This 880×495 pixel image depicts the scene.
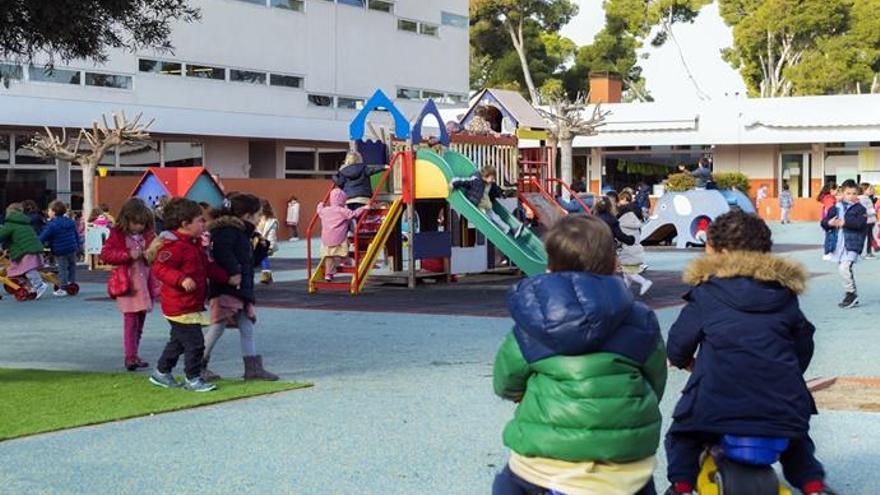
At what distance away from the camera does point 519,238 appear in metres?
18.7

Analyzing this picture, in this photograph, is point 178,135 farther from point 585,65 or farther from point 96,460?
point 585,65

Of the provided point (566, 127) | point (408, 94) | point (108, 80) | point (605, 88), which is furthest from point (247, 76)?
point (605, 88)

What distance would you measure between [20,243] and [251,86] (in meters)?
22.5

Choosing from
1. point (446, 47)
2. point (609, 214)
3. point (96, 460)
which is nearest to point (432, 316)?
point (609, 214)

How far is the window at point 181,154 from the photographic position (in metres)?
39.0

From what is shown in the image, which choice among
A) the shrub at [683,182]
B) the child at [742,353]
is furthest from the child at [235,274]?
the shrub at [683,182]

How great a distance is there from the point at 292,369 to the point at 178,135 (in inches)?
1124

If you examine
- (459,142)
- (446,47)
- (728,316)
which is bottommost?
(728,316)

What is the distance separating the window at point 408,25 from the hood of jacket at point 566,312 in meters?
43.3

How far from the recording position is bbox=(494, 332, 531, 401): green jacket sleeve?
430cm

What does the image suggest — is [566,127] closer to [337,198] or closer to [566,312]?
[337,198]

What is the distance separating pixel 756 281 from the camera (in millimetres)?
5176

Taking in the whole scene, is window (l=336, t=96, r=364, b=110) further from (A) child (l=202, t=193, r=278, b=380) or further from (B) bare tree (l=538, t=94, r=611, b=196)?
(A) child (l=202, t=193, r=278, b=380)

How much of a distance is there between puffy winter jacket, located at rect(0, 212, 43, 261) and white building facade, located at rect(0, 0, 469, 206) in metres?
15.0
